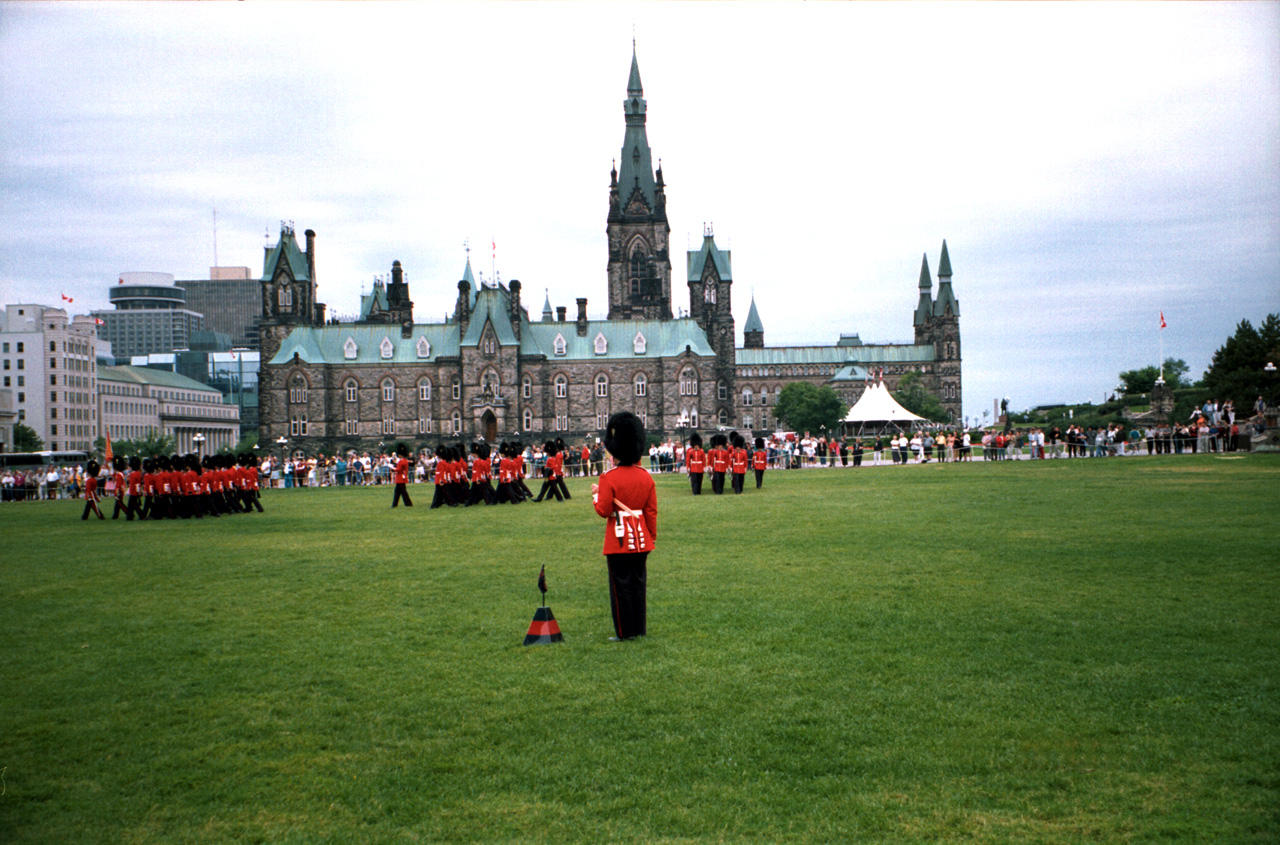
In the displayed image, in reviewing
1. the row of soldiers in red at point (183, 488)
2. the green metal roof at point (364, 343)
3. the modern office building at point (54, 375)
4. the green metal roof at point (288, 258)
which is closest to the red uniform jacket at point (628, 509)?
the row of soldiers in red at point (183, 488)

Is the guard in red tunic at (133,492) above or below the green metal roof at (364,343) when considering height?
below

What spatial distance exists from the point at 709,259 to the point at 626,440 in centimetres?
9233

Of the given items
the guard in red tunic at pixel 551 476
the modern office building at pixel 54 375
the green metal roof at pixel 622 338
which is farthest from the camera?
the modern office building at pixel 54 375

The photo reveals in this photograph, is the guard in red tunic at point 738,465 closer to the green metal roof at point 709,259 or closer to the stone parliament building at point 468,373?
the stone parliament building at point 468,373

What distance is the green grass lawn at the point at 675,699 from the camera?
5363 mm

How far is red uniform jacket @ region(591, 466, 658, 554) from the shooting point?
9.34m

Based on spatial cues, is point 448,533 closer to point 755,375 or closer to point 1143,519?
point 1143,519

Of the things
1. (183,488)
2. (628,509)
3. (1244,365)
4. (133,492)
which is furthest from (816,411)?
(628,509)

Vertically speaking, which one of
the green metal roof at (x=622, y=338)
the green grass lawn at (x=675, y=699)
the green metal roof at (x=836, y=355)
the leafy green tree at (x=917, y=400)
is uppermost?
the green metal roof at (x=836, y=355)

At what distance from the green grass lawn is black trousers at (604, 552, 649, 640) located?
30 cm

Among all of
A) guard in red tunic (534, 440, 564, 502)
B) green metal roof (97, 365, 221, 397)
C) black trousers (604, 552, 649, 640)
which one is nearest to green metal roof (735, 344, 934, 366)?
green metal roof (97, 365, 221, 397)

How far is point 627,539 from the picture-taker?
368 inches

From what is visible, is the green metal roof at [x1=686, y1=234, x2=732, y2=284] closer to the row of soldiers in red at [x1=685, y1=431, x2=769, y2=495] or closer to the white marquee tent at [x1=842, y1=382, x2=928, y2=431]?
the white marquee tent at [x1=842, y1=382, x2=928, y2=431]

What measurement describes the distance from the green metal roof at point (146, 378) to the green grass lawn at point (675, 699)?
12632cm
